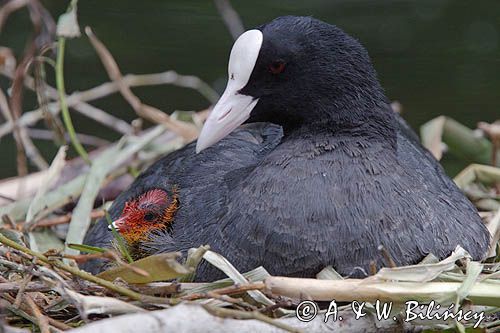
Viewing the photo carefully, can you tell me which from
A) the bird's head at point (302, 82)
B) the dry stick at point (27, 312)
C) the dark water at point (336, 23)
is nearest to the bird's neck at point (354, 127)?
the bird's head at point (302, 82)

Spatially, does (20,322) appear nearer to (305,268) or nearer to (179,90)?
(305,268)

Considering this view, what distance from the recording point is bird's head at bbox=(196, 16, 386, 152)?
3.14m

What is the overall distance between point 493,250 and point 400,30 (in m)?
3.55

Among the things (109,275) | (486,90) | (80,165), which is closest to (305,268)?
(109,275)

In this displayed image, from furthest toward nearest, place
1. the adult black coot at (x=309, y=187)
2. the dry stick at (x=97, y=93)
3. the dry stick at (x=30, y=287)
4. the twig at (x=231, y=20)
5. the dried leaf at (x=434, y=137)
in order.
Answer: the twig at (x=231, y=20) < the dry stick at (x=97, y=93) < the dried leaf at (x=434, y=137) < the adult black coot at (x=309, y=187) < the dry stick at (x=30, y=287)

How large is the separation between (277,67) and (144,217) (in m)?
0.59

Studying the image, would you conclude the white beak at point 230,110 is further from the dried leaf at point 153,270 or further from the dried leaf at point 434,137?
the dried leaf at point 434,137

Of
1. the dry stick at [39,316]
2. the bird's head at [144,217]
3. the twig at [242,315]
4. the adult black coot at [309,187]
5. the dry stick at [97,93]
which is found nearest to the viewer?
the twig at [242,315]

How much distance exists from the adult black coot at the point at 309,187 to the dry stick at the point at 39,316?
0.47 meters

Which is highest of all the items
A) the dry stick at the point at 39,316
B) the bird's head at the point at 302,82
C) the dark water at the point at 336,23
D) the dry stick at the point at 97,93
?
the bird's head at the point at 302,82

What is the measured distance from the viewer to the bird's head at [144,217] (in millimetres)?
3260

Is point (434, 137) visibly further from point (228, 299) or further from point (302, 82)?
point (228, 299)

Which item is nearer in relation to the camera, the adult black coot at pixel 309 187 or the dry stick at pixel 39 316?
the dry stick at pixel 39 316

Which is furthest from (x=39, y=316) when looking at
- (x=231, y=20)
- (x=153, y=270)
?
(x=231, y=20)
